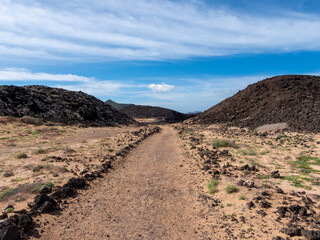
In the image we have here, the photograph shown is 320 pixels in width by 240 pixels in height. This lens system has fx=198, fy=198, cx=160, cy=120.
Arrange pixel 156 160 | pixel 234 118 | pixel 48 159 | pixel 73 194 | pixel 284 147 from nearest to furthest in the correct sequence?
pixel 73 194
pixel 48 159
pixel 156 160
pixel 284 147
pixel 234 118

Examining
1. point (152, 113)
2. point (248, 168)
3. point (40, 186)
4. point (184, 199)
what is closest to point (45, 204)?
point (40, 186)

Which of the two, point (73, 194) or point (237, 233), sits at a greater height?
point (237, 233)

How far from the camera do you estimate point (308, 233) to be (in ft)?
16.3

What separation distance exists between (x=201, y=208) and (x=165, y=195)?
1.67m

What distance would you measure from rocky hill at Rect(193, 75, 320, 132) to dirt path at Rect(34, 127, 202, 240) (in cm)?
2164

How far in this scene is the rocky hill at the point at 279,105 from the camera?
27.4m

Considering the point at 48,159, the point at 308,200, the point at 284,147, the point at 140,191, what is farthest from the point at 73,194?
the point at 284,147

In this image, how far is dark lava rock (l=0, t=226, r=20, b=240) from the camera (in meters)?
4.88

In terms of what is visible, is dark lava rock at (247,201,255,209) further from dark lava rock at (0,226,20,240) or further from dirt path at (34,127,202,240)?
dark lava rock at (0,226,20,240)

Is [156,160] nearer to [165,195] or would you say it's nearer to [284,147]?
[165,195]

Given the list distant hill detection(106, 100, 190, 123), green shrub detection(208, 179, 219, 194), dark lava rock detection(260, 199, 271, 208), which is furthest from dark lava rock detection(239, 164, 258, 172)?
distant hill detection(106, 100, 190, 123)

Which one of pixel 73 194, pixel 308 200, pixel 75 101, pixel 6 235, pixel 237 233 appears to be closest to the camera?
pixel 6 235

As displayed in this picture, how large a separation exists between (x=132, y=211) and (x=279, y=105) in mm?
37124

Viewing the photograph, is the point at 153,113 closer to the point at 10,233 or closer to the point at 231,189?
the point at 231,189
